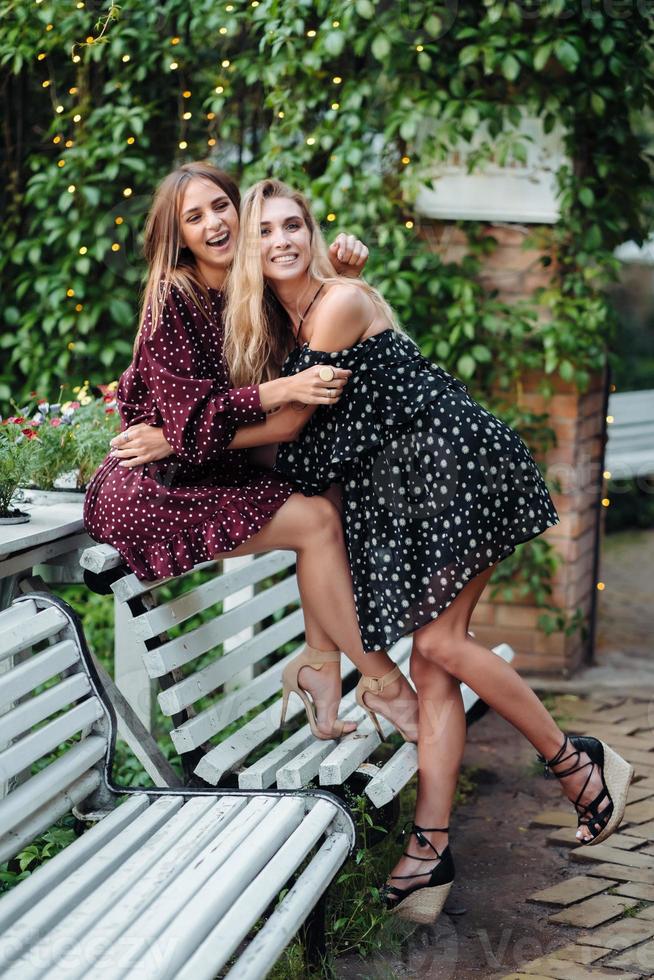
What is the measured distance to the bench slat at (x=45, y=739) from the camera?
79.7 inches

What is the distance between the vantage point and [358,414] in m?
2.65

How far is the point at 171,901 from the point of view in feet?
6.17

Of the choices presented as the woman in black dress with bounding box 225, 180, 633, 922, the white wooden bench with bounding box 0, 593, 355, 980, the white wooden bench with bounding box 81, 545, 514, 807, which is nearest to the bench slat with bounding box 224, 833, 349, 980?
the white wooden bench with bounding box 0, 593, 355, 980

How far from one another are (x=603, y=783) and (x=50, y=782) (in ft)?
4.38

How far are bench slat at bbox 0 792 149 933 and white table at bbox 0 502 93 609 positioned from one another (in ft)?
1.75

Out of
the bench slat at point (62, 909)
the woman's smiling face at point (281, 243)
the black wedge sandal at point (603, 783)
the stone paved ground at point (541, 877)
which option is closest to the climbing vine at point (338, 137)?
the stone paved ground at point (541, 877)

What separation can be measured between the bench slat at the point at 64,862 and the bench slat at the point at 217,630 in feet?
1.07

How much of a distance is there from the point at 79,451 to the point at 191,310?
0.66m

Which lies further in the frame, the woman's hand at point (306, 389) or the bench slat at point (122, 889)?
the woman's hand at point (306, 389)

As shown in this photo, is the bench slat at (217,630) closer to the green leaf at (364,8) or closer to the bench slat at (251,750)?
the bench slat at (251,750)

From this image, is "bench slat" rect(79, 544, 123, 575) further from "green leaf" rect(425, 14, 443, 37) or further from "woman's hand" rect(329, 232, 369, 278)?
"green leaf" rect(425, 14, 443, 37)

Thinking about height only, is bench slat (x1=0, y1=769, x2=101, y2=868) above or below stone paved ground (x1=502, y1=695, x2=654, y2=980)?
above

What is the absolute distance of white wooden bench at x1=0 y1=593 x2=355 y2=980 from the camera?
174cm

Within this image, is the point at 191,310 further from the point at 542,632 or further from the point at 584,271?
the point at 542,632
